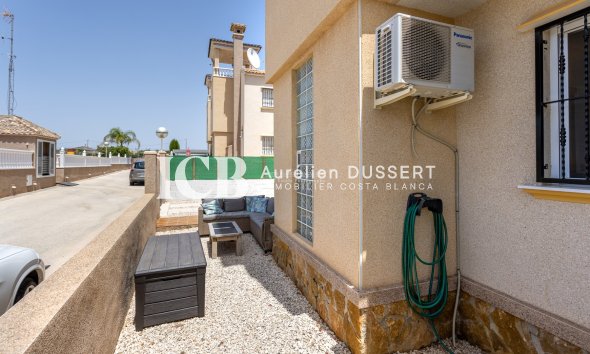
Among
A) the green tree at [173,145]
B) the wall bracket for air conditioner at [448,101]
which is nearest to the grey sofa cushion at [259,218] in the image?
the wall bracket for air conditioner at [448,101]

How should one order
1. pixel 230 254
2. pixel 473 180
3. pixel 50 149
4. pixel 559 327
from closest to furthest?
pixel 559 327, pixel 473 180, pixel 230 254, pixel 50 149

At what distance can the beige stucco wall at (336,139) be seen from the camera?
3.12m

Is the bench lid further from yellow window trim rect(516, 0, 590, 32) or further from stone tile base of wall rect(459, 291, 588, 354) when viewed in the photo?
yellow window trim rect(516, 0, 590, 32)

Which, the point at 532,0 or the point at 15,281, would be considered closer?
the point at 532,0

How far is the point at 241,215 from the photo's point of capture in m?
7.97

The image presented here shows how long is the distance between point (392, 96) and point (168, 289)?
11.6 ft

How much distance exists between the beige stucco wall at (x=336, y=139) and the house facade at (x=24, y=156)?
18.2 metres

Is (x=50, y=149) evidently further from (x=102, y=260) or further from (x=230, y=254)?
(x=102, y=260)

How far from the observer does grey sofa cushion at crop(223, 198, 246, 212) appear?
333 inches

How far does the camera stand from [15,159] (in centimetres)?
1557

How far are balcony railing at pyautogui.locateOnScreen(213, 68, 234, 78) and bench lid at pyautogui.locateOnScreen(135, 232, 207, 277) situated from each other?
1778cm

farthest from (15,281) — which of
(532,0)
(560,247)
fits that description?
(532,0)

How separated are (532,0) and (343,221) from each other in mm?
2731

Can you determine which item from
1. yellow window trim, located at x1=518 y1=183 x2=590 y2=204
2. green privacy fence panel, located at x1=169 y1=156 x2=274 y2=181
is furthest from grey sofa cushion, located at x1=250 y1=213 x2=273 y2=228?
green privacy fence panel, located at x1=169 y1=156 x2=274 y2=181
